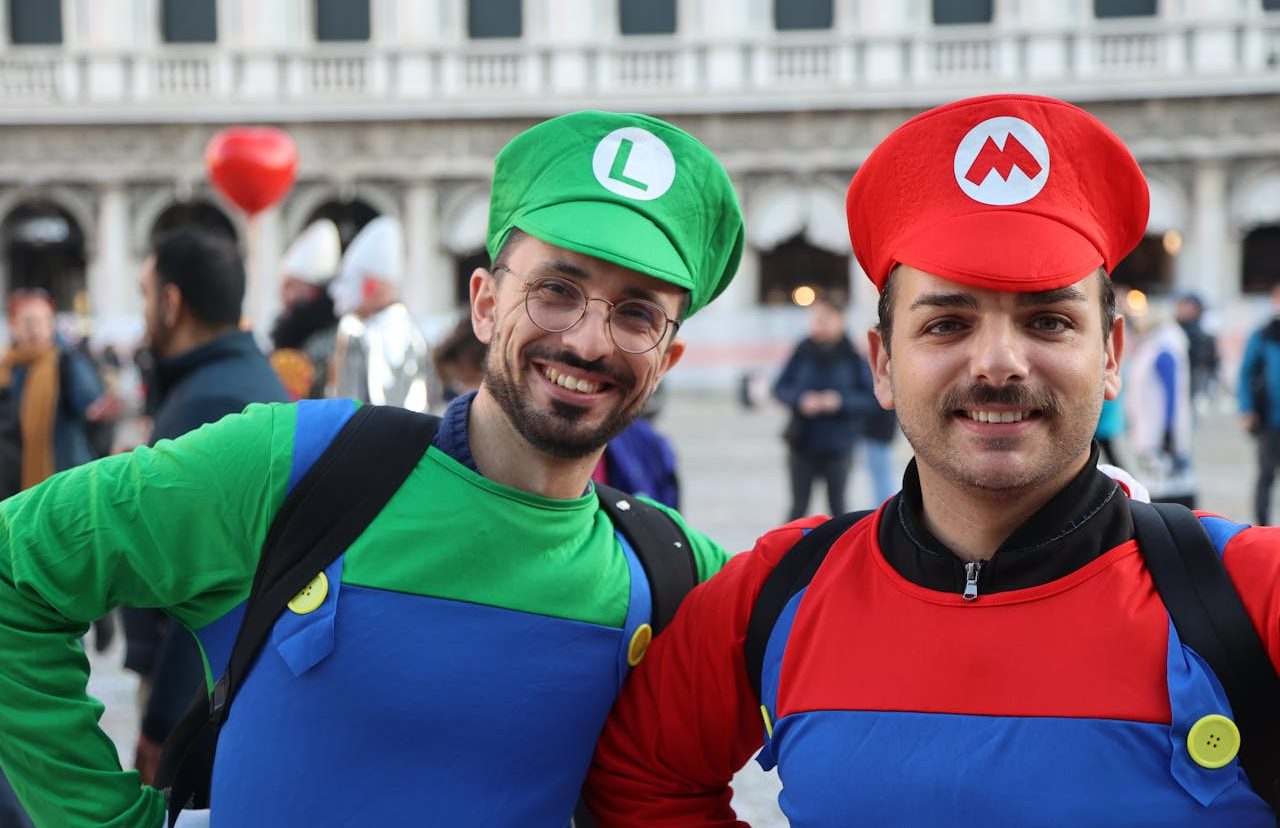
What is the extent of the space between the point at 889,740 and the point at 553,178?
2.91ft

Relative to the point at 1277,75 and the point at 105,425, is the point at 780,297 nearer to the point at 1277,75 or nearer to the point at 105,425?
the point at 1277,75

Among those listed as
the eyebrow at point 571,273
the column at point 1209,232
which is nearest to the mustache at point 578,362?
the eyebrow at point 571,273

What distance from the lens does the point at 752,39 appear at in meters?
20.4

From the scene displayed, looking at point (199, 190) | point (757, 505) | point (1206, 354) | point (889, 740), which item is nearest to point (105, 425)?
point (757, 505)

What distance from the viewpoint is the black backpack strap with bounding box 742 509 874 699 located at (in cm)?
177

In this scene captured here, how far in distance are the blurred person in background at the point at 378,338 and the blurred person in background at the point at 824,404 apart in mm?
2811

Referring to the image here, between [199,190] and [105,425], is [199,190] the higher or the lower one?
the higher one

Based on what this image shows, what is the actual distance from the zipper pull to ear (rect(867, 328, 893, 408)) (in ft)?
0.80

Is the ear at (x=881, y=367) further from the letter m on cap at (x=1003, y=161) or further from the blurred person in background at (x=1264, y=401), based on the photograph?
the blurred person in background at (x=1264, y=401)

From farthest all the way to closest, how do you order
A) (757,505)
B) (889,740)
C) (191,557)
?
(757,505)
(191,557)
(889,740)

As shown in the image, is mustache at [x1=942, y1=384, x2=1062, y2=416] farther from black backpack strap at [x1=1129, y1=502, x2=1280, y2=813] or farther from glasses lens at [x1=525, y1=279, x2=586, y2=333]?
glasses lens at [x1=525, y1=279, x2=586, y2=333]

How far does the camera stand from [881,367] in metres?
1.82

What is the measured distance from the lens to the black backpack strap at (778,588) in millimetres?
1772

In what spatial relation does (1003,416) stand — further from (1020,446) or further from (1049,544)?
(1049,544)
